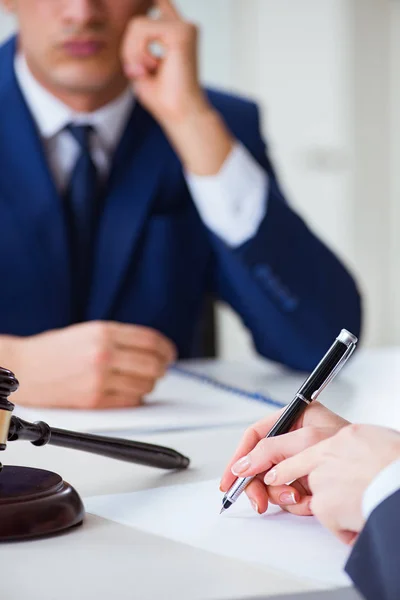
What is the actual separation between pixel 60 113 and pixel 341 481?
1221 mm

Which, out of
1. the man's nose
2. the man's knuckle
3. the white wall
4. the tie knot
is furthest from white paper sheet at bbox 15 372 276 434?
the white wall

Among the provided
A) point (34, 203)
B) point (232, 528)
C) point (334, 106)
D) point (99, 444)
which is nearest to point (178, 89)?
point (34, 203)

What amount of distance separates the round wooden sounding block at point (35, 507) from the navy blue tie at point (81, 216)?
3.36 feet

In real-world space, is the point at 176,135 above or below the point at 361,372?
above

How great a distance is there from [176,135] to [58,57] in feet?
0.85

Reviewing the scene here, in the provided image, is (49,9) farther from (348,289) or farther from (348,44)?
(348,44)

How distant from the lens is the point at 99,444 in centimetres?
72

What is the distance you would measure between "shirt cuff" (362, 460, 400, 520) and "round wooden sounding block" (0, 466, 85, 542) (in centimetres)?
20

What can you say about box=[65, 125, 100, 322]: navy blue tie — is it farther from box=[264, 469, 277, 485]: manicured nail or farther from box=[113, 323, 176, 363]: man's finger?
box=[264, 469, 277, 485]: manicured nail

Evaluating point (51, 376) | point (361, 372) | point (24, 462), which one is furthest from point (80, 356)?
point (361, 372)

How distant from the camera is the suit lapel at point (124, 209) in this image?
5.35 ft

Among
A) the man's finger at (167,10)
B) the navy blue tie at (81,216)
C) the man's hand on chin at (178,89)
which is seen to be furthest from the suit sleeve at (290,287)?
the man's finger at (167,10)

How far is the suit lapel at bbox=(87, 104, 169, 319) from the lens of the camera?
163 centimetres

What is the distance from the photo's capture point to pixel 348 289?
164 centimetres
